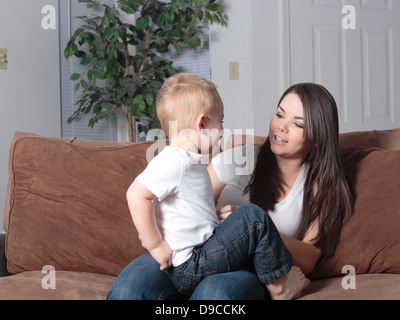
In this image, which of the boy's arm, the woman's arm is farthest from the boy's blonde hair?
the woman's arm

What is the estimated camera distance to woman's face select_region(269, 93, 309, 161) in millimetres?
1398

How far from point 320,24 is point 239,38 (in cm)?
56

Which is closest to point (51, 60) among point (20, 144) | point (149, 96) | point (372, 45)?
point (149, 96)

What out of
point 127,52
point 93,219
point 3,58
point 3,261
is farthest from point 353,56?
point 3,261

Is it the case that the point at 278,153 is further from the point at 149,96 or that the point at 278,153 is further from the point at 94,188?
the point at 149,96

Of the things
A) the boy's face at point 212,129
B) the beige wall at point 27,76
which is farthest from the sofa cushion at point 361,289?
the beige wall at point 27,76

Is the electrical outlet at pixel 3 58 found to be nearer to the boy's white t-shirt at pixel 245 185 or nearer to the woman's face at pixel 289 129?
the boy's white t-shirt at pixel 245 185

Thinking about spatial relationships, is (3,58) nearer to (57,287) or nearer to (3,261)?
(3,261)

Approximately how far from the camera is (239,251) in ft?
3.62

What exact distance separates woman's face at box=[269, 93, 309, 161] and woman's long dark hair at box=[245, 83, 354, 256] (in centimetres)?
2

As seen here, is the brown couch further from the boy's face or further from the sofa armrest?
the boy's face

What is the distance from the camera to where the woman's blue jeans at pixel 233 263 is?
109cm

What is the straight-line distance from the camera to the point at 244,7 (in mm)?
3178

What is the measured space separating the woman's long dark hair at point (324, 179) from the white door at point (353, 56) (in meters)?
1.81
